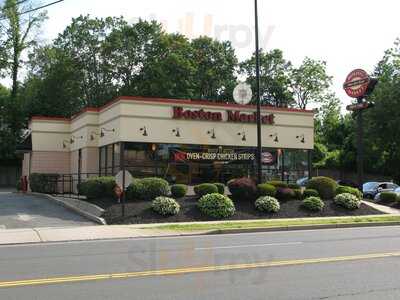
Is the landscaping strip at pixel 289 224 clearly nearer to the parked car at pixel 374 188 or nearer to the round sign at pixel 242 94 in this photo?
the round sign at pixel 242 94

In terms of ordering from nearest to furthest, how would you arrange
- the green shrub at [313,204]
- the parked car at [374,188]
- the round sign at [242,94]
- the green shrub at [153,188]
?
the green shrub at [153,188] → the green shrub at [313,204] → the round sign at [242,94] → the parked car at [374,188]

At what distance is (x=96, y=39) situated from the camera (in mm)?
56094

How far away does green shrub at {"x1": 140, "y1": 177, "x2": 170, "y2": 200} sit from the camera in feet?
79.5

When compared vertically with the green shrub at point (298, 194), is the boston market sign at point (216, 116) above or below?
above

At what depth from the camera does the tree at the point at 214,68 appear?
59244 mm

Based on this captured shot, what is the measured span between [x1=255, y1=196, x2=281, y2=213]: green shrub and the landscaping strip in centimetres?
149

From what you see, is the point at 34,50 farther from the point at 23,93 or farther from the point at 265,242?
the point at 265,242

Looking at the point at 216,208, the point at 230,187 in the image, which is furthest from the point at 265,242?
the point at 230,187

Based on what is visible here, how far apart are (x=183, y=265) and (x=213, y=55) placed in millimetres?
51255

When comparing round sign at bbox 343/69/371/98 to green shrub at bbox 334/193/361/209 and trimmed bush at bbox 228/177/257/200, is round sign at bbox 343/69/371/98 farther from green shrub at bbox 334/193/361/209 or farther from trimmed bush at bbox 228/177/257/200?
trimmed bush at bbox 228/177/257/200

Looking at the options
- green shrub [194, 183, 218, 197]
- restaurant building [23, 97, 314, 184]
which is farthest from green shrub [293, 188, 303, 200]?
restaurant building [23, 97, 314, 184]

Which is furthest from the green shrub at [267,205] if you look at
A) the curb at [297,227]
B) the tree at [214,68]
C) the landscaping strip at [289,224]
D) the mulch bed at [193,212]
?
the tree at [214,68]

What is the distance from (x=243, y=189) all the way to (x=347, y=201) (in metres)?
4.91

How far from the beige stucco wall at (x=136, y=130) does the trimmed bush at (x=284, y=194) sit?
16.2ft
